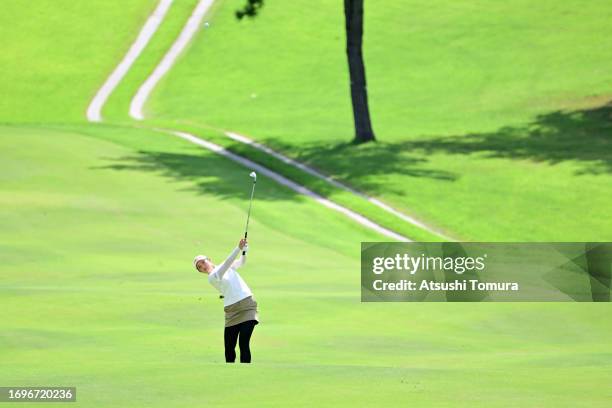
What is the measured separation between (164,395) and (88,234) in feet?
76.2

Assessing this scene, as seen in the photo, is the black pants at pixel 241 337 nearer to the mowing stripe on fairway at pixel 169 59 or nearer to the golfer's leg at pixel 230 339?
the golfer's leg at pixel 230 339

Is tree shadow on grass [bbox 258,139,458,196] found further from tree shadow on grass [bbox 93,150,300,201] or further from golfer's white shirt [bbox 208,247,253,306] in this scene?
golfer's white shirt [bbox 208,247,253,306]

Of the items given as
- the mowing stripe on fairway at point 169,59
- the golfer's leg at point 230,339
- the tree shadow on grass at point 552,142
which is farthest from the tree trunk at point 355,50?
the golfer's leg at point 230,339

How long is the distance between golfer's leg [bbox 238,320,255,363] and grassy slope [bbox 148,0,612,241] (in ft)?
85.3

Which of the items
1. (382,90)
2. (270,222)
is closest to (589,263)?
(270,222)

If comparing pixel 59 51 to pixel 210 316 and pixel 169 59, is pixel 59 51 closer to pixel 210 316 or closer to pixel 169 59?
pixel 169 59

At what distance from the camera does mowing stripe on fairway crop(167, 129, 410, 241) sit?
44094mm

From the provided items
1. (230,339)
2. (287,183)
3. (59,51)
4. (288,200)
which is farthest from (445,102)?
(230,339)

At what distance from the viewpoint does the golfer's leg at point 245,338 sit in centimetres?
1797

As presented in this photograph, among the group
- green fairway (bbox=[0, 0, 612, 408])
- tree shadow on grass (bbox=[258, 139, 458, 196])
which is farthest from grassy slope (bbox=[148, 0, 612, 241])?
green fairway (bbox=[0, 0, 612, 408])

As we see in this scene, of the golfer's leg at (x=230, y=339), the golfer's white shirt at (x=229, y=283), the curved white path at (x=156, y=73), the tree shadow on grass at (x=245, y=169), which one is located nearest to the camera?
the golfer's white shirt at (x=229, y=283)

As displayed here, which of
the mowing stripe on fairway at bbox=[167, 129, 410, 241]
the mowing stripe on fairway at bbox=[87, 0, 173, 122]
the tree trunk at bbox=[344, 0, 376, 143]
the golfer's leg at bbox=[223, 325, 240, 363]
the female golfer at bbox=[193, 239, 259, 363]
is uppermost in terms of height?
the mowing stripe on fairway at bbox=[87, 0, 173, 122]

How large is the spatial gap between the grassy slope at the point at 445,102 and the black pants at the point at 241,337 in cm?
2588

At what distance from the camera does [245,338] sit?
18078 millimetres
